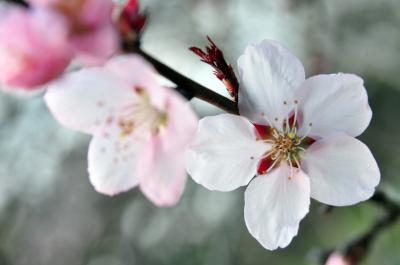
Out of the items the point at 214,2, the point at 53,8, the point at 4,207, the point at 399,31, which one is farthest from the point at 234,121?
the point at 4,207

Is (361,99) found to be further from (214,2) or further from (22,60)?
(214,2)

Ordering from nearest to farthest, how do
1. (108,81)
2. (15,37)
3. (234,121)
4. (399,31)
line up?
1. (15,37)
2. (108,81)
3. (234,121)
4. (399,31)

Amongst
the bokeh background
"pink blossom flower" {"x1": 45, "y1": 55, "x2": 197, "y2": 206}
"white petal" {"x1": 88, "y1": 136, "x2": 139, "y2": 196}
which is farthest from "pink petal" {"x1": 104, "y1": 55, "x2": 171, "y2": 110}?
the bokeh background

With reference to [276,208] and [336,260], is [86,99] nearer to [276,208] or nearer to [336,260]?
[276,208]

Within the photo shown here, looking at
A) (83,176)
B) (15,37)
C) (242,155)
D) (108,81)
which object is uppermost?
(15,37)

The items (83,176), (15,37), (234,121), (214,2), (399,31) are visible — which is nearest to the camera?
(15,37)

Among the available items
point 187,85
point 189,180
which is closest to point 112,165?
point 187,85
